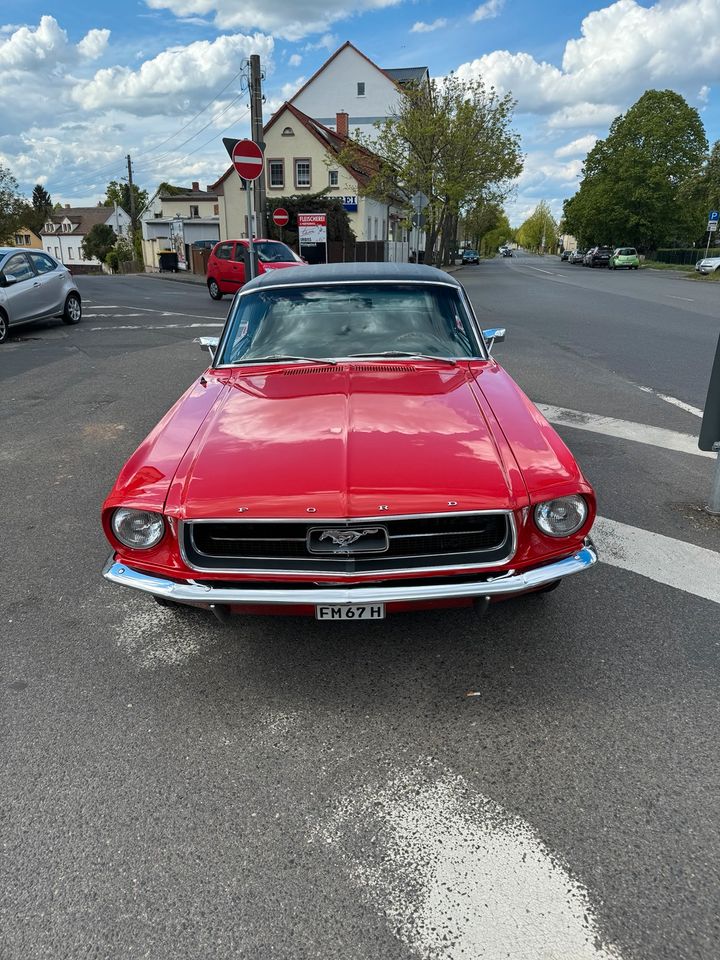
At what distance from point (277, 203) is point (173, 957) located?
3481 centimetres

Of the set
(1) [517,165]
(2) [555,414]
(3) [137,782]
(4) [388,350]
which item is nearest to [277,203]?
(1) [517,165]

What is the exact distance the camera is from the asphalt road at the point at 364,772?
191cm

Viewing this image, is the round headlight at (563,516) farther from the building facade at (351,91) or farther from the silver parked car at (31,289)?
the building facade at (351,91)

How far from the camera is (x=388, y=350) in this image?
3975 millimetres

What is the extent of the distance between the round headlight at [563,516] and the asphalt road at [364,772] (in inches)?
25.8

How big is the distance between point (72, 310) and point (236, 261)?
627cm

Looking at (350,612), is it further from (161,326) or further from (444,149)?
(444,149)

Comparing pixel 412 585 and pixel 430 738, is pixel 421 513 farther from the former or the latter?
pixel 430 738

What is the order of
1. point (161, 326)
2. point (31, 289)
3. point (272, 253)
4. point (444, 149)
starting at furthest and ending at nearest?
point (444, 149) < point (272, 253) < point (161, 326) < point (31, 289)

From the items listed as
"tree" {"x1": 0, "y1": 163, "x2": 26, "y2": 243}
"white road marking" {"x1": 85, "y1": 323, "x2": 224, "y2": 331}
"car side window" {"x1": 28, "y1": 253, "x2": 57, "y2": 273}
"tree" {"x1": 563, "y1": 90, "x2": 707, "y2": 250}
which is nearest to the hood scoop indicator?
"white road marking" {"x1": 85, "y1": 323, "x2": 224, "y2": 331}

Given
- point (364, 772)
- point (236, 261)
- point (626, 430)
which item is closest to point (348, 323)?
point (364, 772)

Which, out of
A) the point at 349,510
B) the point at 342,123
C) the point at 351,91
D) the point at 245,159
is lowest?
the point at 349,510

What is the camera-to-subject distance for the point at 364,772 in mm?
2451

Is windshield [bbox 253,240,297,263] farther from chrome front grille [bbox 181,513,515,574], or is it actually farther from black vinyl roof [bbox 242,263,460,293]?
chrome front grille [bbox 181,513,515,574]
